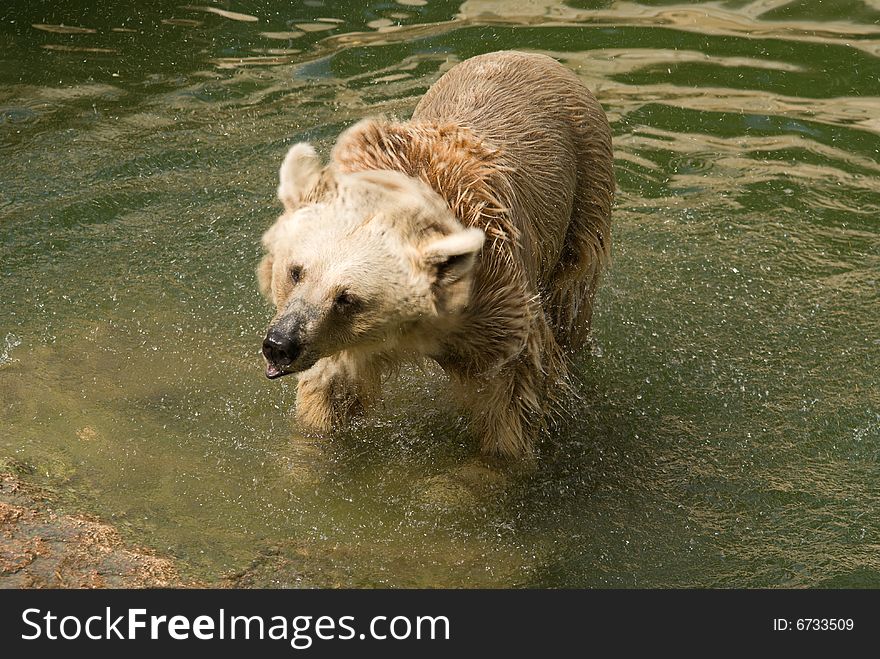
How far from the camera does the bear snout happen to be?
4.75 m

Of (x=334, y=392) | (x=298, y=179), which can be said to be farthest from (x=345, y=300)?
(x=334, y=392)

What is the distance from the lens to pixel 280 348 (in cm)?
476

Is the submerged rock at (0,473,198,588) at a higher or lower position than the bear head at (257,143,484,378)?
lower

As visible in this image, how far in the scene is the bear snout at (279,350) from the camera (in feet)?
15.6

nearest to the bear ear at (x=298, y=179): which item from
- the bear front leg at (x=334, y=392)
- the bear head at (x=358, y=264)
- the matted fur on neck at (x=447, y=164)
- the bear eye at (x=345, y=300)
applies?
the bear head at (x=358, y=264)

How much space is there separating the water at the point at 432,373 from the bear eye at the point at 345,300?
1322mm

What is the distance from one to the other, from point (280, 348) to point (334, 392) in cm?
134

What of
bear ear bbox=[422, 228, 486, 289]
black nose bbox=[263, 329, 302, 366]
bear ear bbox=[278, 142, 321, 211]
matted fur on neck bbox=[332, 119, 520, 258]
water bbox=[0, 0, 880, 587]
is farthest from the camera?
water bbox=[0, 0, 880, 587]

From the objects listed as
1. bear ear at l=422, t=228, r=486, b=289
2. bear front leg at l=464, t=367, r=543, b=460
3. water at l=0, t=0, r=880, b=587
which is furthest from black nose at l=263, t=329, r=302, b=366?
bear front leg at l=464, t=367, r=543, b=460

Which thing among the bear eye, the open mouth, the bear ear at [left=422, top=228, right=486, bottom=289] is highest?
the bear ear at [left=422, top=228, right=486, bottom=289]

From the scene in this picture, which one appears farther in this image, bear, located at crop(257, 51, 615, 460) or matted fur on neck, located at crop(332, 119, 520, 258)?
matted fur on neck, located at crop(332, 119, 520, 258)

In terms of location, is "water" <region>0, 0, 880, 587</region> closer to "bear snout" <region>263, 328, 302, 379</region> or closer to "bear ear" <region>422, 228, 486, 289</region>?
"bear snout" <region>263, 328, 302, 379</region>

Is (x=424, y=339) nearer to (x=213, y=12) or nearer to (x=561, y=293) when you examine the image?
(x=561, y=293)

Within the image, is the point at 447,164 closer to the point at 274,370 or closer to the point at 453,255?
the point at 453,255
